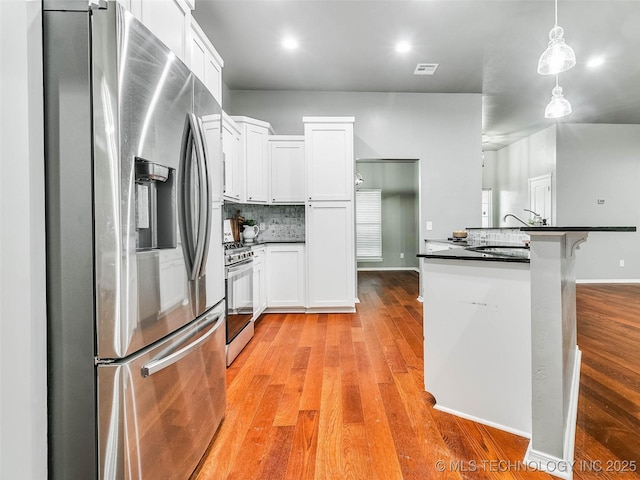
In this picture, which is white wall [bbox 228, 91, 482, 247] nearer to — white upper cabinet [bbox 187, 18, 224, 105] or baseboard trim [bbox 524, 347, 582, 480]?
white upper cabinet [bbox 187, 18, 224, 105]

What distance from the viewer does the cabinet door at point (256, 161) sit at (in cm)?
380

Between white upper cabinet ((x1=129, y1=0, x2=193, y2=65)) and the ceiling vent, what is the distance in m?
2.95

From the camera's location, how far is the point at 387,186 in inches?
303

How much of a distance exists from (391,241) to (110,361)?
7202mm

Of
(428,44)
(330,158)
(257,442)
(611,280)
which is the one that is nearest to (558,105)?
(428,44)

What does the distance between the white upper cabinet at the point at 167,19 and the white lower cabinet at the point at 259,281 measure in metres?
2.12

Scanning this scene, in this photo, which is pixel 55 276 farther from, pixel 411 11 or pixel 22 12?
pixel 411 11

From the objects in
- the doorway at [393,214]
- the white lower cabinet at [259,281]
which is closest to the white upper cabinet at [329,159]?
the white lower cabinet at [259,281]

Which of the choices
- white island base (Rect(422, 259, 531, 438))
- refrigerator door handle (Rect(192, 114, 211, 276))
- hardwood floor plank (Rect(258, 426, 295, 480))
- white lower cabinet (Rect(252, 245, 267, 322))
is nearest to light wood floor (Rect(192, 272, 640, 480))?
hardwood floor plank (Rect(258, 426, 295, 480))

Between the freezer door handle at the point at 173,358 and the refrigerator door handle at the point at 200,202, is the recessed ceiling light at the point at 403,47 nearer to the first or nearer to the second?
the refrigerator door handle at the point at 200,202

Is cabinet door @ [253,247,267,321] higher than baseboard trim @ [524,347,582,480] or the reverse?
higher

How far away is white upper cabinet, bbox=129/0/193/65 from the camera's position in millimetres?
1328

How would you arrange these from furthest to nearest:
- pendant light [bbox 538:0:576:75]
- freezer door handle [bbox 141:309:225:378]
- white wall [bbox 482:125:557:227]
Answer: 1. white wall [bbox 482:125:557:227]
2. pendant light [bbox 538:0:576:75]
3. freezer door handle [bbox 141:309:225:378]

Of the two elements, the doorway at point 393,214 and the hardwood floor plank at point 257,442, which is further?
the doorway at point 393,214
